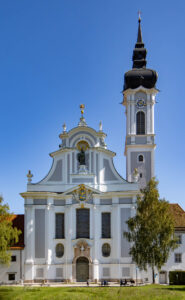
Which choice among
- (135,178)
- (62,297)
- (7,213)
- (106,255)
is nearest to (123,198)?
(135,178)

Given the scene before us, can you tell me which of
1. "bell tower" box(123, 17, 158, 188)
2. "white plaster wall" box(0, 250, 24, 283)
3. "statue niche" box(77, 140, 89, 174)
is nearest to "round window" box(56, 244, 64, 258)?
"white plaster wall" box(0, 250, 24, 283)

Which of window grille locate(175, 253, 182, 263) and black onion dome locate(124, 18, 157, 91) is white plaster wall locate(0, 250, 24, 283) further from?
black onion dome locate(124, 18, 157, 91)

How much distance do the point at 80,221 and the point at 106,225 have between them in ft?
8.68

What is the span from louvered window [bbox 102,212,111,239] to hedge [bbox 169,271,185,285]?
742 cm

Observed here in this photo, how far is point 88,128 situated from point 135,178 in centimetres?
701

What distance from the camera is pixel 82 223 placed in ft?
175

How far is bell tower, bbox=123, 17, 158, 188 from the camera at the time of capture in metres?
58.2

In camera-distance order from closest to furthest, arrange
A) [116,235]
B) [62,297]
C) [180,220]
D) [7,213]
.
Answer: [62,297], [7,213], [116,235], [180,220]

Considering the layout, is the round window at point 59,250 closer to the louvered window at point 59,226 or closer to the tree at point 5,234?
the louvered window at point 59,226

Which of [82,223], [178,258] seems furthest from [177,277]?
[82,223]

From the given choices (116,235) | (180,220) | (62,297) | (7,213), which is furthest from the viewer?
(180,220)

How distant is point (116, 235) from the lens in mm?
52500

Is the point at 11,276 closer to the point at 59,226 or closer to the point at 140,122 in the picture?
the point at 59,226

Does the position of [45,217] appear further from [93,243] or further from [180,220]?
[180,220]
